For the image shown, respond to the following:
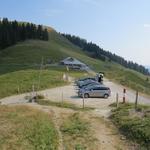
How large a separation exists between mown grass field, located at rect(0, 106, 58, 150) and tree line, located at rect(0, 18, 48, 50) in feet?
405

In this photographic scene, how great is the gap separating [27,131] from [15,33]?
140 meters

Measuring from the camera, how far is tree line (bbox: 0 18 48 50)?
155 m

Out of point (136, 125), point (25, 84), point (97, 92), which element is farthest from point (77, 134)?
point (25, 84)

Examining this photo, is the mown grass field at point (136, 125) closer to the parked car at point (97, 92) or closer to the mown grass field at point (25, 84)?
the parked car at point (97, 92)

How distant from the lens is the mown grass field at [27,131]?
842 inches

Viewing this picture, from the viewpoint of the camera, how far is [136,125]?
2564 centimetres

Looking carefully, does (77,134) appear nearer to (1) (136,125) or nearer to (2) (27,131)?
(2) (27,131)

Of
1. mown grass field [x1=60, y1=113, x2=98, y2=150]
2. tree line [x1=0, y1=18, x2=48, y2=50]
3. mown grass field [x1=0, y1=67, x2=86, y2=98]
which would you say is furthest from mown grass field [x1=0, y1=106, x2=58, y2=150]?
tree line [x1=0, y1=18, x2=48, y2=50]

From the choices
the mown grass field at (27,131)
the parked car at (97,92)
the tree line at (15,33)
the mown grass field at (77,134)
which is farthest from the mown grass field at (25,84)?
the tree line at (15,33)

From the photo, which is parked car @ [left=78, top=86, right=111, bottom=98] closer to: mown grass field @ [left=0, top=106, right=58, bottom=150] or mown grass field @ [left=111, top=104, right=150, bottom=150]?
mown grass field @ [left=111, top=104, right=150, bottom=150]

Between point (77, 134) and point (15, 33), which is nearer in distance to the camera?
point (77, 134)

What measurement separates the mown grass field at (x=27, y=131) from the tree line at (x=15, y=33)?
123 meters

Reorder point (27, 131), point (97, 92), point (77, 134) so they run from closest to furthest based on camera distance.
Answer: point (27, 131), point (77, 134), point (97, 92)

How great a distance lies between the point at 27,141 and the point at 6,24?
142417mm
